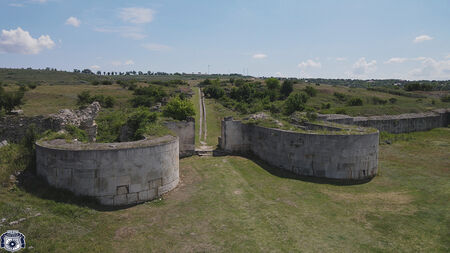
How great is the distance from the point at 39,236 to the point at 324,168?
41.6ft

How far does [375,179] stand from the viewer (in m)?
16.0

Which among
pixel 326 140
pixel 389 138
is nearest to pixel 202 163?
pixel 326 140

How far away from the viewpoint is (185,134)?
61.8 feet

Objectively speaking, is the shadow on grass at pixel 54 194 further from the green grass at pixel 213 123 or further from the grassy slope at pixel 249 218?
the green grass at pixel 213 123

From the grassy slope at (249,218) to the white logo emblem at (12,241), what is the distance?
351 mm

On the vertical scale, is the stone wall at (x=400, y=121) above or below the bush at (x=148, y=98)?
below

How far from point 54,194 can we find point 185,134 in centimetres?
952

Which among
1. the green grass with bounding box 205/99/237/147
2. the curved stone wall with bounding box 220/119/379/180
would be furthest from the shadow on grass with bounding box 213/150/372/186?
the green grass with bounding box 205/99/237/147

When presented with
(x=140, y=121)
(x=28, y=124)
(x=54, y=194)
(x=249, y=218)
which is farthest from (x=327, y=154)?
(x=28, y=124)

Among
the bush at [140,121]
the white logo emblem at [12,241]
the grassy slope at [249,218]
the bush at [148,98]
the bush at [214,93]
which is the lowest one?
the grassy slope at [249,218]

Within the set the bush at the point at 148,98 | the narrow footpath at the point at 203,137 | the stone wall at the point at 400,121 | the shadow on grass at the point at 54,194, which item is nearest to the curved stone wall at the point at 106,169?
the shadow on grass at the point at 54,194

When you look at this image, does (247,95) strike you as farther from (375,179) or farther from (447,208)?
(447,208)

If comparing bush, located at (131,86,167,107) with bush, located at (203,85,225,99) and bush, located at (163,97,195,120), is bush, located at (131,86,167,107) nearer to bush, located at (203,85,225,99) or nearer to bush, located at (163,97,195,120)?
bush, located at (203,85,225,99)

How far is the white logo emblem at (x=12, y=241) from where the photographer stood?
23.6 feet
